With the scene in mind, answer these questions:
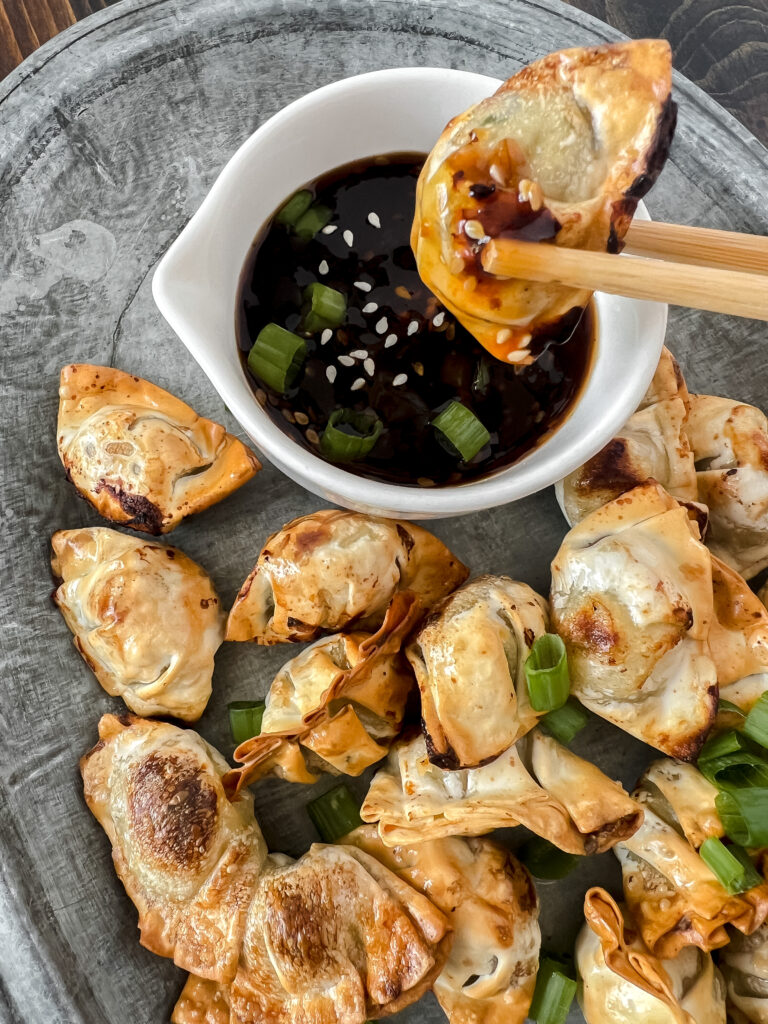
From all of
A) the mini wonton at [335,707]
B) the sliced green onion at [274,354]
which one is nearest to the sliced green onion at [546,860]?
the mini wonton at [335,707]

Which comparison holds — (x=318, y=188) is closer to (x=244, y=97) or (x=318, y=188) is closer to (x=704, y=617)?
(x=244, y=97)

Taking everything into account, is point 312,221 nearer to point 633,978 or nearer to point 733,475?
point 733,475

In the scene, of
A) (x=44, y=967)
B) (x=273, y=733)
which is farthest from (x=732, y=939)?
(x=44, y=967)

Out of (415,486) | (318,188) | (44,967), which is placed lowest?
(44,967)

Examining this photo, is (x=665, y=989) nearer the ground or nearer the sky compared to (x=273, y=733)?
nearer the ground

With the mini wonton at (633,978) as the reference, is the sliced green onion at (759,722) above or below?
above

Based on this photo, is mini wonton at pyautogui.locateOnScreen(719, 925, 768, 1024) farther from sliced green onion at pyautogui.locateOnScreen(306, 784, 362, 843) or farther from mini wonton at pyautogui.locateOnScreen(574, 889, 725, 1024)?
sliced green onion at pyautogui.locateOnScreen(306, 784, 362, 843)

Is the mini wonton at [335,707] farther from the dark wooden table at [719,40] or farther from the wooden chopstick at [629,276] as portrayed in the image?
the dark wooden table at [719,40]
